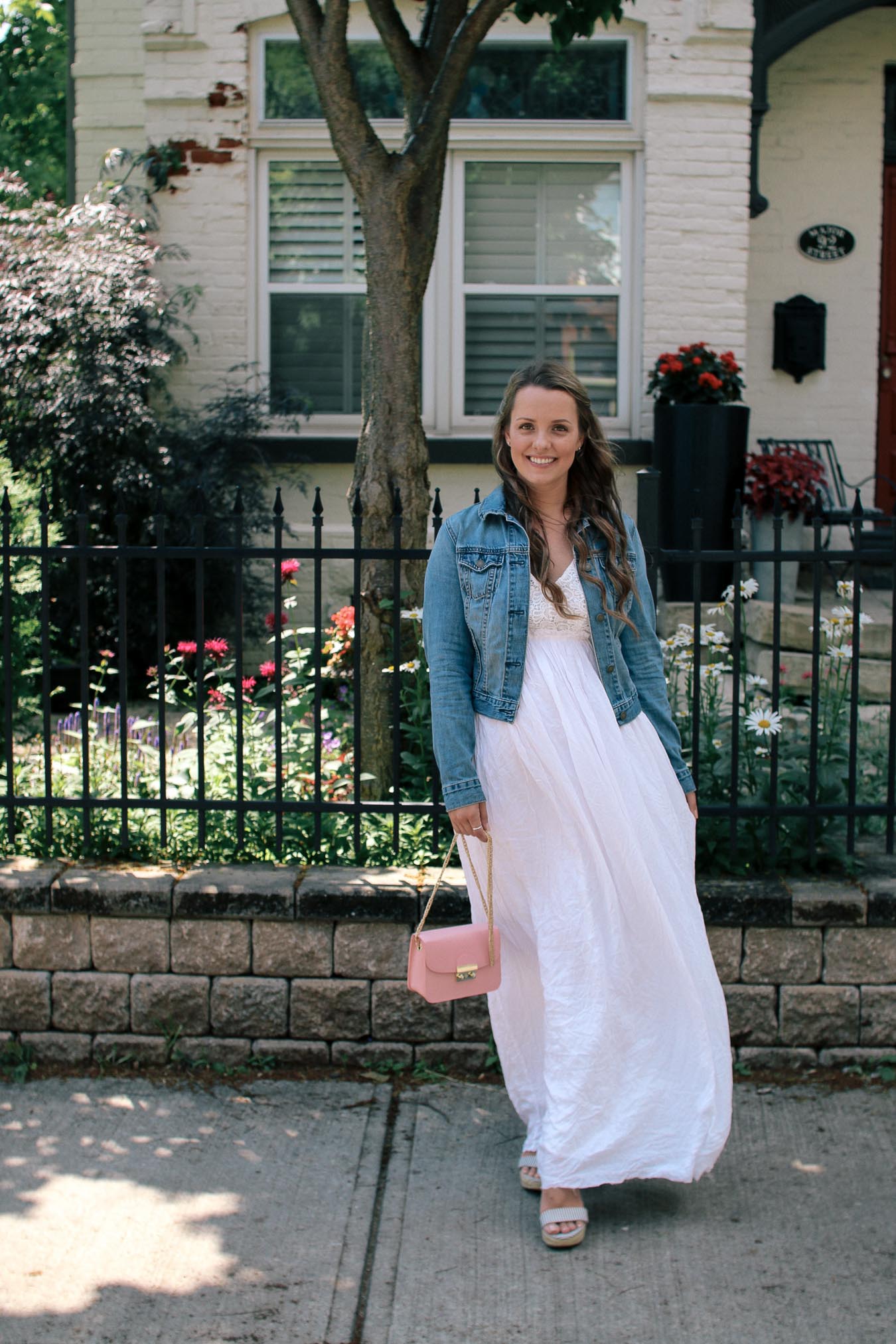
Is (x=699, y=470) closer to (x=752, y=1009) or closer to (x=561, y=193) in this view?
(x=561, y=193)

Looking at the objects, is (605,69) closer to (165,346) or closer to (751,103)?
(751,103)

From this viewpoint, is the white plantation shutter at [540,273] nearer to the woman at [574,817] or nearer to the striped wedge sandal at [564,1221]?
the woman at [574,817]

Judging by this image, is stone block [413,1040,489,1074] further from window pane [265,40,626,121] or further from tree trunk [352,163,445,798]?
window pane [265,40,626,121]

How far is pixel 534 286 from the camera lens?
882 centimetres

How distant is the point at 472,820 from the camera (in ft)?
10.1

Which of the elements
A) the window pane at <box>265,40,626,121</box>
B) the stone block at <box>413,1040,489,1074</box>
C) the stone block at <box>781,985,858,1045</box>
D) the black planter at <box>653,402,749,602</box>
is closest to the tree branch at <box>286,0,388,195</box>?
the stone block at <box>413,1040,489,1074</box>

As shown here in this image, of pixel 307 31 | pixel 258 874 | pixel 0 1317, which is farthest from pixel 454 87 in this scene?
pixel 0 1317

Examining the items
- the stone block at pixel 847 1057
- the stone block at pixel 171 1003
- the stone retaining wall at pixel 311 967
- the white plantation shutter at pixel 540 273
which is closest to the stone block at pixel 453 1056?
the stone retaining wall at pixel 311 967

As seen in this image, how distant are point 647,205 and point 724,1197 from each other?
254 inches

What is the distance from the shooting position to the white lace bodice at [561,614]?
3.15m

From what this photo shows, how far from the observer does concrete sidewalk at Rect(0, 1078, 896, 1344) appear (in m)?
2.81

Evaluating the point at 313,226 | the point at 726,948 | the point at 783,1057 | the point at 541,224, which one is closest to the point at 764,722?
the point at 726,948

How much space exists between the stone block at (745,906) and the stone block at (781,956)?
0.13 ft

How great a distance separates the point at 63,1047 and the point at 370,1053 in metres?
0.85
